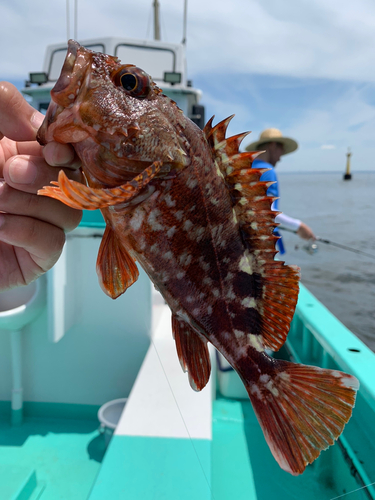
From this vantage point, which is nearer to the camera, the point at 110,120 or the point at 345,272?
the point at 110,120

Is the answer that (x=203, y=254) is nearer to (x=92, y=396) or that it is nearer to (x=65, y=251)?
(x=65, y=251)

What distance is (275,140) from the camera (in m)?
5.37

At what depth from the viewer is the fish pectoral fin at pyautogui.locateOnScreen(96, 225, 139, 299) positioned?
3.59ft

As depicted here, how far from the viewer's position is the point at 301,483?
238 cm

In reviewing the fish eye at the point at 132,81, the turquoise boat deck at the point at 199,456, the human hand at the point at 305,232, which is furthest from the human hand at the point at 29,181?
the human hand at the point at 305,232

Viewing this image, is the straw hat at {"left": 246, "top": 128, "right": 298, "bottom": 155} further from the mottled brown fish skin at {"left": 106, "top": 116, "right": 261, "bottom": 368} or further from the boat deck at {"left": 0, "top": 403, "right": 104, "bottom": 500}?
the mottled brown fish skin at {"left": 106, "top": 116, "right": 261, "bottom": 368}

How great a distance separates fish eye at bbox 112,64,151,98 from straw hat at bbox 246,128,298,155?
4620 mm

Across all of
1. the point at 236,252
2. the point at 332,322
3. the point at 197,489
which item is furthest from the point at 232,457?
the point at 236,252

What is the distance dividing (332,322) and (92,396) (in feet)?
8.22

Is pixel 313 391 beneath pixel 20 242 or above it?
beneath

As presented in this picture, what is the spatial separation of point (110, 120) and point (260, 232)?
0.54 meters

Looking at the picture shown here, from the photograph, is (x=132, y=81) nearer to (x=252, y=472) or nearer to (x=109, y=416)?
(x=252, y=472)

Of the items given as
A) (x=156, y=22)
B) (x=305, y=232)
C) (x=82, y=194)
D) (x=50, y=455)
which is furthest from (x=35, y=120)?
(x=156, y=22)

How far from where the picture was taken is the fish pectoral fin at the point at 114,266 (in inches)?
43.0
